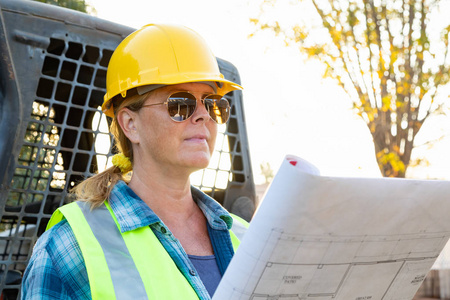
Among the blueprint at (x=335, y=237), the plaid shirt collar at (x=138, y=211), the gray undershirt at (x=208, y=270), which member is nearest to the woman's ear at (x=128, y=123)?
the plaid shirt collar at (x=138, y=211)

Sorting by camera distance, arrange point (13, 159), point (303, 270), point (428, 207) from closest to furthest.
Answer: point (303, 270), point (428, 207), point (13, 159)

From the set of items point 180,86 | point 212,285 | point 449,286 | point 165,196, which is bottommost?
point 449,286

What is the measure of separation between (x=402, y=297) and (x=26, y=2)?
1666 mm

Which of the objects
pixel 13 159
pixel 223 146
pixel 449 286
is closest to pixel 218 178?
pixel 223 146

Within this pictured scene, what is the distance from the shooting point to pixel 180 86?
2121 millimetres

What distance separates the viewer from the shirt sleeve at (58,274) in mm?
1752

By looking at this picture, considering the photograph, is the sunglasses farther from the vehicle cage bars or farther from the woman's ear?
the vehicle cage bars

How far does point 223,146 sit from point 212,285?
3.34ft

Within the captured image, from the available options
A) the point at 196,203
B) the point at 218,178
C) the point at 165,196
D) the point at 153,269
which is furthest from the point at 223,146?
the point at 153,269

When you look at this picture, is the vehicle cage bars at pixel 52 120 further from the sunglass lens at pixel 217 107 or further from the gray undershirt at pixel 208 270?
the gray undershirt at pixel 208 270

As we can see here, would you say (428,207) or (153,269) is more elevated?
Answer: (428,207)

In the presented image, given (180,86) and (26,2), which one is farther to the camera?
(26,2)

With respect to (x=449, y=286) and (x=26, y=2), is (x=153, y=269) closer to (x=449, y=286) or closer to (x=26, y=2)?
(x=26, y=2)

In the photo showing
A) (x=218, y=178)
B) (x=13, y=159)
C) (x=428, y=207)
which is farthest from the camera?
(x=218, y=178)
